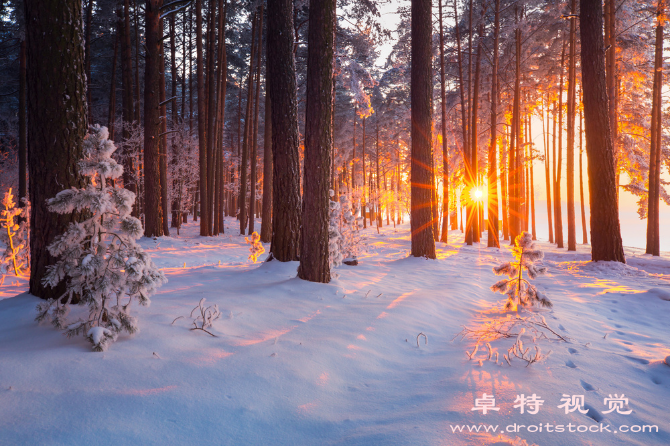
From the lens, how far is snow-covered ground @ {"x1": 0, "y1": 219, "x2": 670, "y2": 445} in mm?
1916

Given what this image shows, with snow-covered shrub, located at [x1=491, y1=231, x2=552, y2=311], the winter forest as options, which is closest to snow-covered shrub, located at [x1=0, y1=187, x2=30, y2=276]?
the winter forest

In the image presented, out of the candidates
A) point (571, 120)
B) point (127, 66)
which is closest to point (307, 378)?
point (571, 120)

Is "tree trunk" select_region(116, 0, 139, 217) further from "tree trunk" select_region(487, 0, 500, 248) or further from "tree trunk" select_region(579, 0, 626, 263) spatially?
"tree trunk" select_region(579, 0, 626, 263)

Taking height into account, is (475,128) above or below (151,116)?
above

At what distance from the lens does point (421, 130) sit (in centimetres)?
912

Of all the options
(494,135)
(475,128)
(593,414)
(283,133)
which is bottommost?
(593,414)

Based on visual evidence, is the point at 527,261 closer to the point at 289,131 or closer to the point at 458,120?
the point at 289,131

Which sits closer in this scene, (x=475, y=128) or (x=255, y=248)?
(x=255, y=248)

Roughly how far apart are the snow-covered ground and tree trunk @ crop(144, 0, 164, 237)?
333 inches

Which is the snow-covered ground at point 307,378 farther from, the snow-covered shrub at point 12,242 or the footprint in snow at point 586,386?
the snow-covered shrub at point 12,242

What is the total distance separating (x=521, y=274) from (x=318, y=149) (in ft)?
11.2

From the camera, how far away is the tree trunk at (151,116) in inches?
478

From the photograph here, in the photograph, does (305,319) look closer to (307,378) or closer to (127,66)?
(307,378)

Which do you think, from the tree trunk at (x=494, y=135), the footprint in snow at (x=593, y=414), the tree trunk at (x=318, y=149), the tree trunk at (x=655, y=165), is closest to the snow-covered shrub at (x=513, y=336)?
the footprint in snow at (x=593, y=414)
